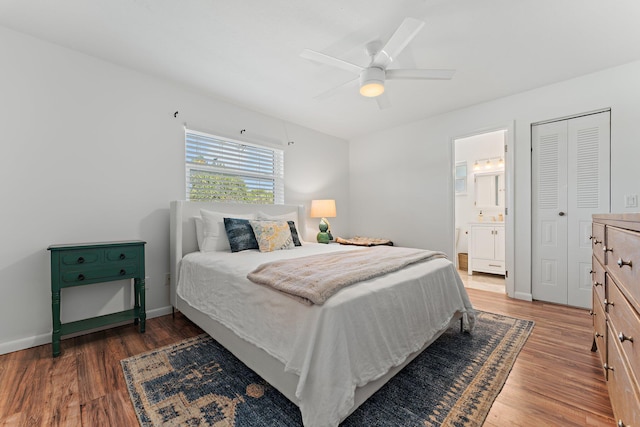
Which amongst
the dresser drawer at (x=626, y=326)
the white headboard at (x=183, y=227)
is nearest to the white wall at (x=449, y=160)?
the dresser drawer at (x=626, y=326)

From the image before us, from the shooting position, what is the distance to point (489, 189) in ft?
16.6

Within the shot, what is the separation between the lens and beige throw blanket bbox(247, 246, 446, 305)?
1319mm

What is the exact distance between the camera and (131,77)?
104 inches

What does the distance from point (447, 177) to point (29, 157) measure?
446cm

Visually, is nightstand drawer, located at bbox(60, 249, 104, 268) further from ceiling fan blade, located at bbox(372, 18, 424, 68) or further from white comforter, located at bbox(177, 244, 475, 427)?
ceiling fan blade, located at bbox(372, 18, 424, 68)

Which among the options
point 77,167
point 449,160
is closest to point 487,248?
point 449,160

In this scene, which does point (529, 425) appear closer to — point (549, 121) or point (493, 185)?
point (549, 121)

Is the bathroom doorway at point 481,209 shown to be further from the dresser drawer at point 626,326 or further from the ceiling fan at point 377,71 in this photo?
the dresser drawer at point 626,326

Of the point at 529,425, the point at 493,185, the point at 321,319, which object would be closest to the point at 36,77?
the point at 321,319

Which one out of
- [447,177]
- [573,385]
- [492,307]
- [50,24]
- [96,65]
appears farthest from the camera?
[447,177]

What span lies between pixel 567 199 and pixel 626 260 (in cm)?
256

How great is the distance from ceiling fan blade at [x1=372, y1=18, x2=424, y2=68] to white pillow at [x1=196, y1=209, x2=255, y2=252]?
6.79 feet

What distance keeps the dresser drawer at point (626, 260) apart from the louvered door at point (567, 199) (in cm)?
207

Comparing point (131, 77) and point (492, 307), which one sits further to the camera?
point (492, 307)
